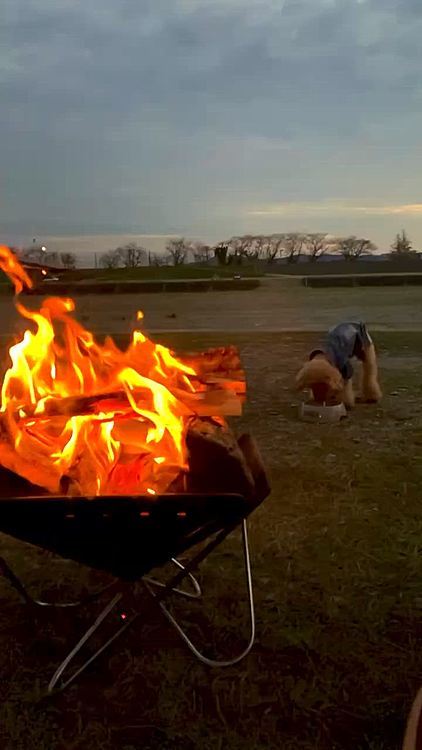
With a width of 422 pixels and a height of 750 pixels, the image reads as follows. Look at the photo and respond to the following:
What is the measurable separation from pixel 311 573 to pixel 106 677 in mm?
1218

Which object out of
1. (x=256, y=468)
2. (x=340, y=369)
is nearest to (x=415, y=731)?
(x=256, y=468)

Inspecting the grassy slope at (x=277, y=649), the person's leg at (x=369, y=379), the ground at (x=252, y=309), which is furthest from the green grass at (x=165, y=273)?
the grassy slope at (x=277, y=649)

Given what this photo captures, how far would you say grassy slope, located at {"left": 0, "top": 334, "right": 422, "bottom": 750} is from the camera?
8.11 ft

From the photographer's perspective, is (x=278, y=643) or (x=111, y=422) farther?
(x=278, y=643)

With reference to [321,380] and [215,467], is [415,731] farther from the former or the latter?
[321,380]

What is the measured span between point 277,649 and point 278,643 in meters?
0.04

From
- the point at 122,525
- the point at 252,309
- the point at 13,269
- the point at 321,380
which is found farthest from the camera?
the point at 252,309

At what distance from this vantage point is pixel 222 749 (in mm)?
2383

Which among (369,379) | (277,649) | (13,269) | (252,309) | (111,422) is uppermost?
(13,269)

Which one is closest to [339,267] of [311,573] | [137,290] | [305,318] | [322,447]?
[137,290]

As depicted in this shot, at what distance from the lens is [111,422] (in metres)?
2.55

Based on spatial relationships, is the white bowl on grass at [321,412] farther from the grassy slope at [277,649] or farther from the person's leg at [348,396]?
the grassy slope at [277,649]

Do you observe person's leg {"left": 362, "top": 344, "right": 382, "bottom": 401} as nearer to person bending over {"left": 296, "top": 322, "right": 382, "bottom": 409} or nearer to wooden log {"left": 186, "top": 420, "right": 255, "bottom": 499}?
person bending over {"left": 296, "top": 322, "right": 382, "bottom": 409}

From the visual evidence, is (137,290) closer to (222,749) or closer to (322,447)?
(322,447)
